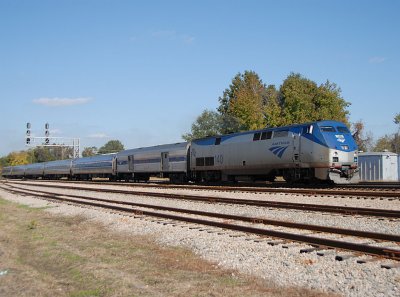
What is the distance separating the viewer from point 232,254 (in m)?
8.46

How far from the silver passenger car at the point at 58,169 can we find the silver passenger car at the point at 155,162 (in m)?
16.4

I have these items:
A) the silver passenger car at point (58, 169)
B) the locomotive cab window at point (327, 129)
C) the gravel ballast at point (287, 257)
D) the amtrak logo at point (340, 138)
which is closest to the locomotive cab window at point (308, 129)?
the locomotive cab window at point (327, 129)

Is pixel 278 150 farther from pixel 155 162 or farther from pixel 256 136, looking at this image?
pixel 155 162

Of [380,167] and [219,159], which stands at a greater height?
[219,159]

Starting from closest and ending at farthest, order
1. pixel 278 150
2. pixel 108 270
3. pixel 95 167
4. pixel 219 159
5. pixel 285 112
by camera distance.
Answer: pixel 108 270, pixel 278 150, pixel 219 159, pixel 95 167, pixel 285 112

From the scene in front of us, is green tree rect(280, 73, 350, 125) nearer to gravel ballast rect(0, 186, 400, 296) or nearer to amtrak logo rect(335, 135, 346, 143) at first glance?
amtrak logo rect(335, 135, 346, 143)

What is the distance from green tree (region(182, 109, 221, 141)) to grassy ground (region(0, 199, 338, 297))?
56166mm

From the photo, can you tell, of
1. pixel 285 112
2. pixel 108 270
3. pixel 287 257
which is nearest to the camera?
pixel 108 270

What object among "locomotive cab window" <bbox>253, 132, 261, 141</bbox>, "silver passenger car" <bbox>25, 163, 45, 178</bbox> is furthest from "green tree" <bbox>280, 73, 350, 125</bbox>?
"silver passenger car" <bbox>25, 163, 45, 178</bbox>

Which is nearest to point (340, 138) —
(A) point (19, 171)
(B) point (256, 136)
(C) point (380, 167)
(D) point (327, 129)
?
(D) point (327, 129)

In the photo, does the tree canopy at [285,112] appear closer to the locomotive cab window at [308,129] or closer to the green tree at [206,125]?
the green tree at [206,125]

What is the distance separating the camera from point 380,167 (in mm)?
40156

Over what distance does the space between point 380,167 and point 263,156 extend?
62.3 ft

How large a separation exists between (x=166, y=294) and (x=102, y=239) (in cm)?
544
